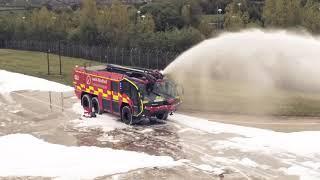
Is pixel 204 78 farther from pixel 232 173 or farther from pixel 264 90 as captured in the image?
pixel 232 173

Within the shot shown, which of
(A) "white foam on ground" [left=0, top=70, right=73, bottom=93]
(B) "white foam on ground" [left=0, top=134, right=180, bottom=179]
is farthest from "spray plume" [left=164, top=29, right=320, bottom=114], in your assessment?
(A) "white foam on ground" [left=0, top=70, right=73, bottom=93]

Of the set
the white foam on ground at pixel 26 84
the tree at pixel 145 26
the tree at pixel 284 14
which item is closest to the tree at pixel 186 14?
the tree at pixel 145 26

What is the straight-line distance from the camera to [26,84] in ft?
143

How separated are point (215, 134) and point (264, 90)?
10.8 meters

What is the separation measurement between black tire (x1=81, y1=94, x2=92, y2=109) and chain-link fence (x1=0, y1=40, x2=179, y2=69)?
1879cm

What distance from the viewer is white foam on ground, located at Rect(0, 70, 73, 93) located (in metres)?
41.3

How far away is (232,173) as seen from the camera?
67.1 ft

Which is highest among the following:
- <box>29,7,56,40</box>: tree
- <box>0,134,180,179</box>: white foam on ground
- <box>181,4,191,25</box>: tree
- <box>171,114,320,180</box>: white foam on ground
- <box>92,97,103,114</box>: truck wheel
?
<box>181,4,191,25</box>: tree

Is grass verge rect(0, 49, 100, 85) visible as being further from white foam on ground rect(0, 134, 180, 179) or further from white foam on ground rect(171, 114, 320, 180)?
white foam on ground rect(171, 114, 320, 180)

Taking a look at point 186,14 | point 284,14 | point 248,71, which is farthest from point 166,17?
point 248,71

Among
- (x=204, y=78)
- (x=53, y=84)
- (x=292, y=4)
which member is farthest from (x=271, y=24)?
(x=53, y=84)

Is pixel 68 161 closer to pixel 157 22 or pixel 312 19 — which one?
pixel 312 19

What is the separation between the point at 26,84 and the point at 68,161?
22.6 meters

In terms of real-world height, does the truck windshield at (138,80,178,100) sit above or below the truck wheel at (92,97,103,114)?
above
